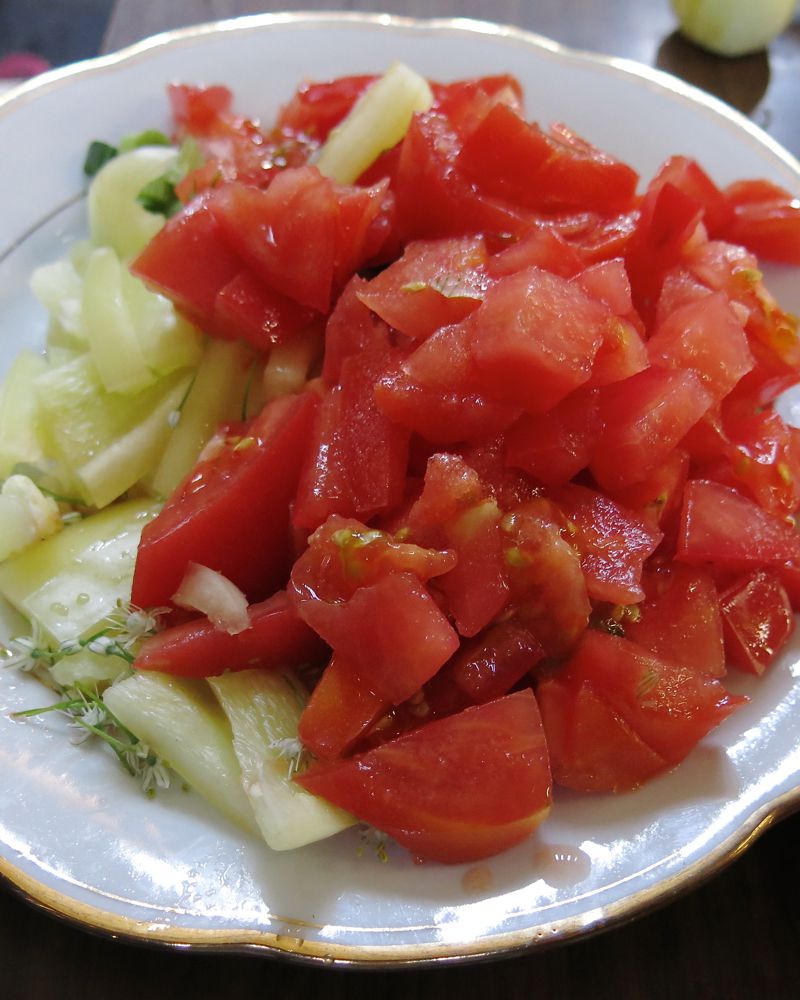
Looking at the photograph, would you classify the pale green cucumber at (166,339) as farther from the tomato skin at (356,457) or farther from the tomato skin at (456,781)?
the tomato skin at (456,781)

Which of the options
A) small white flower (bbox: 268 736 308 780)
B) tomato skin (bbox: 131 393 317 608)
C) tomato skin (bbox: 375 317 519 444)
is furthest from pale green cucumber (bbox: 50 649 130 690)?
tomato skin (bbox: 375 317 519 444)

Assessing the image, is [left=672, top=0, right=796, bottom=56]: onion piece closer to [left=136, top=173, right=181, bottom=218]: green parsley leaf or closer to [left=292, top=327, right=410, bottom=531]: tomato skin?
[left=136, top=173, right=181, bottom=218]: green parsley leaf

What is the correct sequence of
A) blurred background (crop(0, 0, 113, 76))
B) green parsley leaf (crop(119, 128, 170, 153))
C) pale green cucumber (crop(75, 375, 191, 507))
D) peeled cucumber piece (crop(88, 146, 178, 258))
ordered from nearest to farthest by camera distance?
pale green cucumber (crop(75, 375, 191, 507)) < peeled cucumber piece (crop(88, 146, 178, 258)) < green parsley leaf (crop(119, 128, 170, 153)) < blurred background (crop(0, 0, 113, 76))

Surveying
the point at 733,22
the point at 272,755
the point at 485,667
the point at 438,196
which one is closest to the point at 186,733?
the point at 272,755

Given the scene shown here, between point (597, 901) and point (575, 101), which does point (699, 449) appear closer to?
point (597, 901)

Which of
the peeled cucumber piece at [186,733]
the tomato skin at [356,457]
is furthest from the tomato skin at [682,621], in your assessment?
the peeled cucumber piece at [186,733]

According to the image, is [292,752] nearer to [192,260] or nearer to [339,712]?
[339,712]
